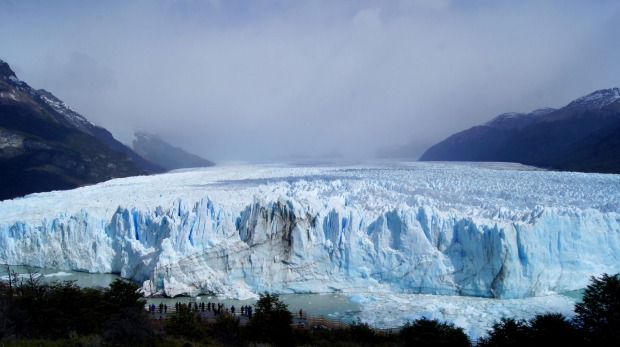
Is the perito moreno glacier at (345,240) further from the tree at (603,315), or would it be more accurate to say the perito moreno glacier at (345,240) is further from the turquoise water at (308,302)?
the tree at (603,315)

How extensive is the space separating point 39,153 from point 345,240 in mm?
55002

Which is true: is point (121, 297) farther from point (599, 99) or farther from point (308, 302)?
point (599, 99)

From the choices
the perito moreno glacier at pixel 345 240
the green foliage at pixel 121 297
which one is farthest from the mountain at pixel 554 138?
the green foliage at pixel 121 297

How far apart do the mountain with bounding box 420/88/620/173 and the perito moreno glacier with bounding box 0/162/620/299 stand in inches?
1311

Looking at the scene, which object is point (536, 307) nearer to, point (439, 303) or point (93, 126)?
point (439, 303)

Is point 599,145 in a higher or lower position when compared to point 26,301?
higher

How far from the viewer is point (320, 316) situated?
14.7 meters

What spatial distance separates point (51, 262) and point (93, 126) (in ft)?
298

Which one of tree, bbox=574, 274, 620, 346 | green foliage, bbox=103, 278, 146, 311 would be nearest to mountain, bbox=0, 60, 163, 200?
green foliage, bbox=103, 278, 146, 311

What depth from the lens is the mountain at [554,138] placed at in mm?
52188

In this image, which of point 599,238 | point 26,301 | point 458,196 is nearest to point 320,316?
point 26,301

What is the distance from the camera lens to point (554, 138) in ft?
224

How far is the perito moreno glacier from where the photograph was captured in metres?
16.7

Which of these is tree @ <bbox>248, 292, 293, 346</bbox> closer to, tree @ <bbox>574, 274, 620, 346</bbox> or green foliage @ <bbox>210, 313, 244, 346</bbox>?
green foliage @ <bbox>210, 313, 244, 346</bbox>
